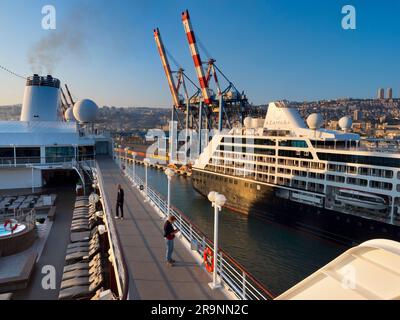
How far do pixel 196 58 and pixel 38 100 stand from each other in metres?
19.8

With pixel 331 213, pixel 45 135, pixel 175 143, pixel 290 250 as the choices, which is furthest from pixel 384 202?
pixel 175 143

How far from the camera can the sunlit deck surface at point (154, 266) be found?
17.0 feet

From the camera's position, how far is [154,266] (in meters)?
6.24

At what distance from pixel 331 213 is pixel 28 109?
24143mm

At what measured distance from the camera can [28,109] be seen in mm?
25984

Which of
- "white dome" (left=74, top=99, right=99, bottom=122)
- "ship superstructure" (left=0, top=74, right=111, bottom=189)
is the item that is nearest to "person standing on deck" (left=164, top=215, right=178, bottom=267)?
"ship superstructure" (left=0, top=74, right=111, bottom=189)

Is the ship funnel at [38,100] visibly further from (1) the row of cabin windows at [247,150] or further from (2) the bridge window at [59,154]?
(1) the row of cabin windows at [247,150]

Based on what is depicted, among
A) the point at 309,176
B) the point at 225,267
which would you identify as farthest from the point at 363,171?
the point at 225,267

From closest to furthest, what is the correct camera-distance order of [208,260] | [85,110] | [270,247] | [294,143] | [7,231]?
[208,260] < [7,231] < [270,247] < [294,143] < [85,110]

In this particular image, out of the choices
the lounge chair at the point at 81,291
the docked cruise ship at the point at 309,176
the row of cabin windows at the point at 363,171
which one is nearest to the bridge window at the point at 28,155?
the docked cruise ship at the point at 309,176

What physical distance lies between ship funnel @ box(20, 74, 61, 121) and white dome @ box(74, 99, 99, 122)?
1.98m

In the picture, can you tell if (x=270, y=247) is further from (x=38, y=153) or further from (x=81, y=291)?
(x=38, y=153)

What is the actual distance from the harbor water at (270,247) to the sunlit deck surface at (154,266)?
5276 millimetres

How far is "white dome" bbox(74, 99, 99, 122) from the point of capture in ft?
89.9
